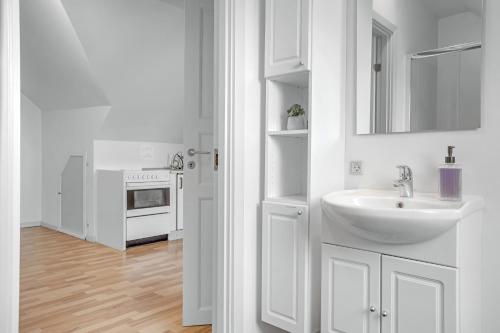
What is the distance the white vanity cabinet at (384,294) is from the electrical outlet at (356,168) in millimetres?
514

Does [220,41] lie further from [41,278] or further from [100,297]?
[41,278]

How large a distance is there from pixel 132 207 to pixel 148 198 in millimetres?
249

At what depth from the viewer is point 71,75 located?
13.9 feet

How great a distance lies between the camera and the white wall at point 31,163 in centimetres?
533

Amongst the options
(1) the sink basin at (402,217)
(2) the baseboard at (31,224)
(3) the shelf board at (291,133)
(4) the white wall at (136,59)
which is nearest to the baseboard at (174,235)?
(4) the white wall at (136,59)

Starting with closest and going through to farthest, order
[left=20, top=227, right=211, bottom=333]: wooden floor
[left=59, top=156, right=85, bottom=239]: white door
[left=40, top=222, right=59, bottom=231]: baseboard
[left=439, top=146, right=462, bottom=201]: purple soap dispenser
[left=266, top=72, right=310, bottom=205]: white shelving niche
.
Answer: [left=439, top=146, right=462, bottom=201]: purple soap dispenser
[left=266, top=72, right=310, bottom=205]: white shelving niche
[left=20, top=227, right=211, bottom=333]: wooden floor
[left=59, top=156, right=85, bottom=239]: white door
[left=40, top=222, right=59, bottom=231]: baseboard

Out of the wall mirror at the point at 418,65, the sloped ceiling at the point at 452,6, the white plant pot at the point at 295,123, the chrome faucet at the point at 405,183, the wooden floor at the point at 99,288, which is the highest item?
the sloped ceiling at the point at 452,6

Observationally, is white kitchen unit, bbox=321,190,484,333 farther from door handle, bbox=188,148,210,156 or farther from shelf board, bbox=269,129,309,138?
door handle, bbox=188,148,210,156

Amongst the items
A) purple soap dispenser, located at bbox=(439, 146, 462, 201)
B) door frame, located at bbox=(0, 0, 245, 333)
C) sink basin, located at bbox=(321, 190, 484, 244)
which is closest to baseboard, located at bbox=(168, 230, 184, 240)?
door frame, located at bbox=(0, 0, 245, 333)

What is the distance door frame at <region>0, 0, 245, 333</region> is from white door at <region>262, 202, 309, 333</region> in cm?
14

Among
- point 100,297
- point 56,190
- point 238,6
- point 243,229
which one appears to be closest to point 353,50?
point 238,6

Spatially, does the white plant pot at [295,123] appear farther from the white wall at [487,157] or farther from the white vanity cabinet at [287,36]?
the white wall at [487,157]

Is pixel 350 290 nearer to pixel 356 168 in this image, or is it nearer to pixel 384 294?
pixel 384 294

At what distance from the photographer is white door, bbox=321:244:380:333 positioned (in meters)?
1.54
